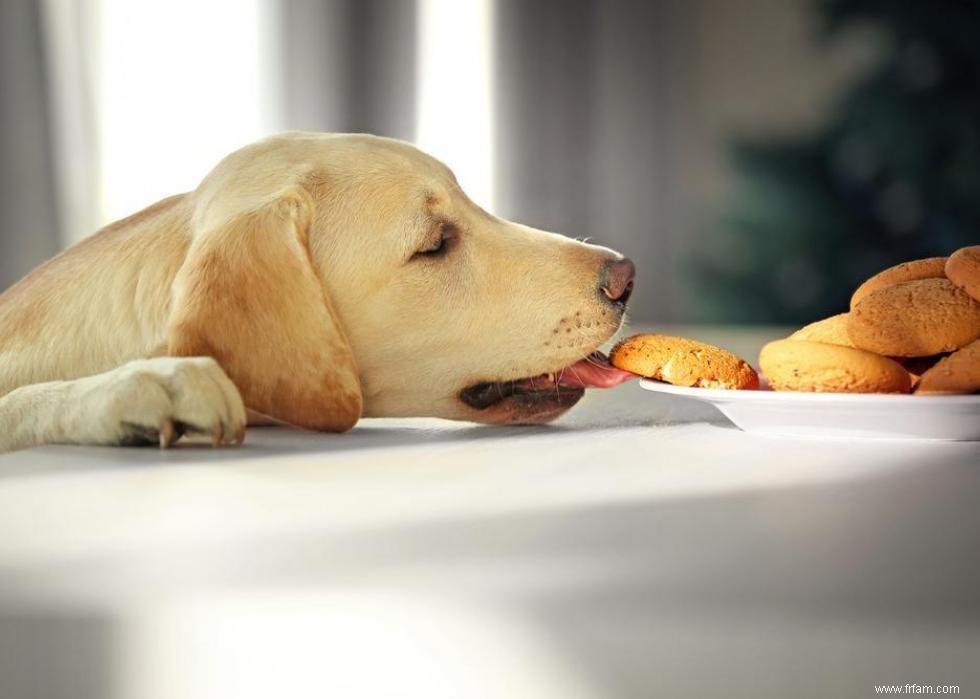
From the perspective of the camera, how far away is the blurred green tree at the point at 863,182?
5344 mm

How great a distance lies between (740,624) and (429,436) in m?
0.76

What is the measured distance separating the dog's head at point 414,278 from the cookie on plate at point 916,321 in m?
0.31

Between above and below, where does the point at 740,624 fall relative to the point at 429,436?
above

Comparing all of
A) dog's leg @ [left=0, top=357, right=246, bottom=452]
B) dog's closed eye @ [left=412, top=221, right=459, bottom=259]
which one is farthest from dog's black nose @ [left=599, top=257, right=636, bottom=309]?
dog's leg @ [left=0, top=357, right=246, bottom=452]

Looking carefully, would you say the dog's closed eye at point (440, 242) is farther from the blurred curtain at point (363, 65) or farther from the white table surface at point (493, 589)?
the blurred curtain at point (363, 65)

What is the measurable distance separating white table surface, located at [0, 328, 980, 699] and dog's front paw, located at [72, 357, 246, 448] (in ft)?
0.73

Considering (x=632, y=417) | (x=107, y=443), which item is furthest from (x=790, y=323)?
(x=107, y=443)

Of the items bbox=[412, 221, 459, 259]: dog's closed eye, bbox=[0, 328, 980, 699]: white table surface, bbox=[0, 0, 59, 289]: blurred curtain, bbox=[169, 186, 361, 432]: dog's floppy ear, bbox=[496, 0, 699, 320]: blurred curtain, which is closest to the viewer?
bbox=[0, 328, 980, 699]: white table surface

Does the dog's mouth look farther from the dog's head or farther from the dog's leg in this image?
the dog's leg

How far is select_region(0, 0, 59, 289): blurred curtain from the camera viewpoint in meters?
4.38

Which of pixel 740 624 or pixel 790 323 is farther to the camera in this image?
pixel 790 323

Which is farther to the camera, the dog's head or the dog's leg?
the dog's head

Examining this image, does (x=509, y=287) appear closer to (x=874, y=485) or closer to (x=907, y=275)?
(x=907, y=275)

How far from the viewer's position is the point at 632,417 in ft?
4.43
